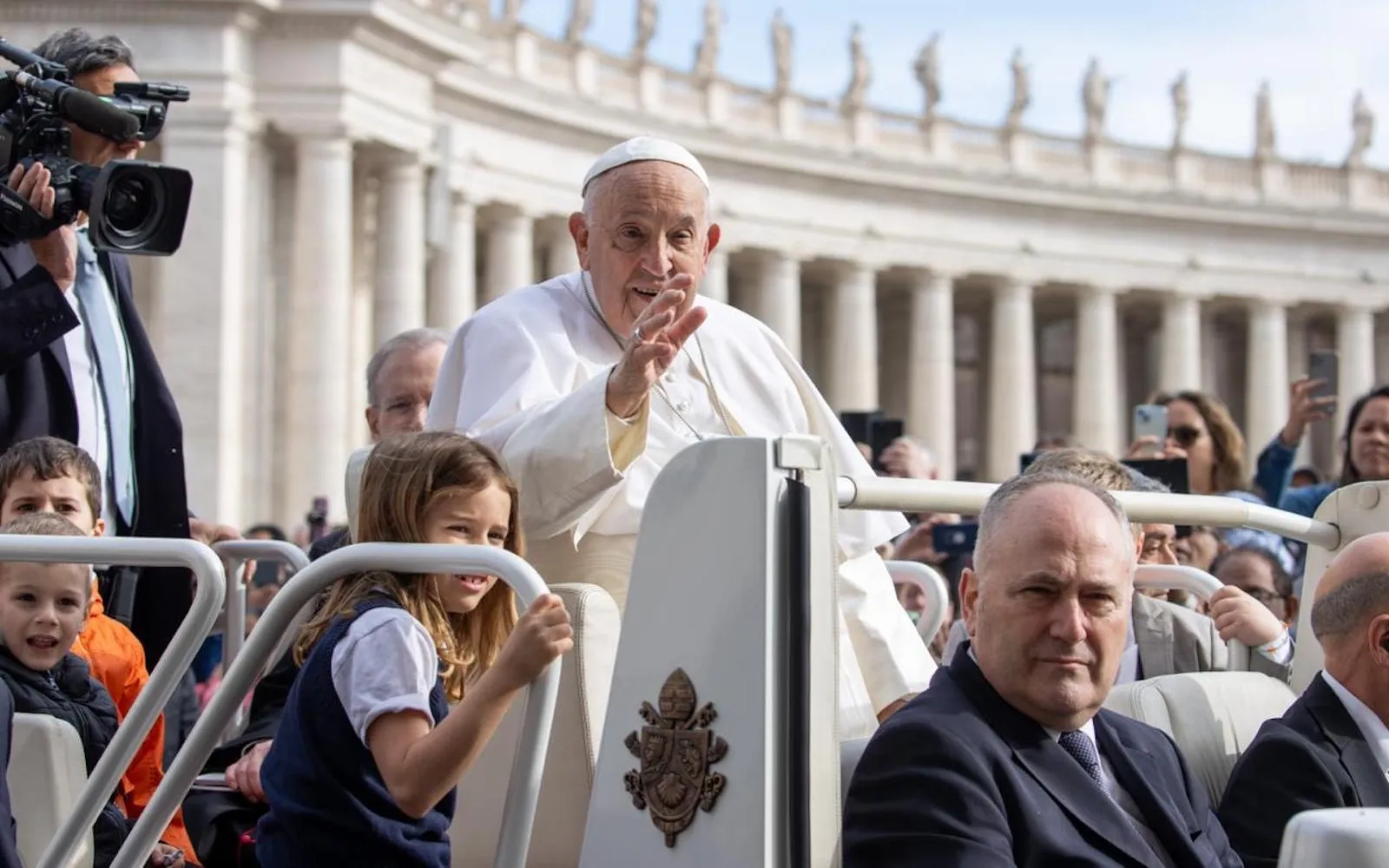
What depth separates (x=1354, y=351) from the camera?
236 ft

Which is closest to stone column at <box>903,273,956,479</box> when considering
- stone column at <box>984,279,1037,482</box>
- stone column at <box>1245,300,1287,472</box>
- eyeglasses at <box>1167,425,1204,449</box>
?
stone column at <box>984,279,1037,482</box>

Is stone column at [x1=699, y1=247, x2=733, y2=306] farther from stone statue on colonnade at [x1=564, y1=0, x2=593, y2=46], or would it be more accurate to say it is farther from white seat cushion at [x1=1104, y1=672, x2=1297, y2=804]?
white seat cushion at [x1=1104, y1=672, x2=1297, y2=804]

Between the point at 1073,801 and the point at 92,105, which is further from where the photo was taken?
the point at 92,105

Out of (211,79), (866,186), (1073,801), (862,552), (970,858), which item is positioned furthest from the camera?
(866,186)

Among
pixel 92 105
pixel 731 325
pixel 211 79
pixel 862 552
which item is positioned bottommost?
pixel 862 552

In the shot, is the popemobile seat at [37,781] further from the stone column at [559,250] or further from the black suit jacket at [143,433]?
the stone column at [559,250]

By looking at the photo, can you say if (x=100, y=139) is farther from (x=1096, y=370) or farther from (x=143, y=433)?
(x=1096, y=370)

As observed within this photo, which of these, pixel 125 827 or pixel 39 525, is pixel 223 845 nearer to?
pixel 125 827

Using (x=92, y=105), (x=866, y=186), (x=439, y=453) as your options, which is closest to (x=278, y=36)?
(x=866, y=186)

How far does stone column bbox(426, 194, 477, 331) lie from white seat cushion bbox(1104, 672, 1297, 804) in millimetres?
41122

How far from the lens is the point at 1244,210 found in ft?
234

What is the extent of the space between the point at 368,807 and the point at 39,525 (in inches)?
87.3

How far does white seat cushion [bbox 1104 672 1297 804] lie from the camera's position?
21.7 ft

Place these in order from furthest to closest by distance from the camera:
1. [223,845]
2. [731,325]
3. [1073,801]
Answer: [731,325] < [223,845] < [1073,801]
